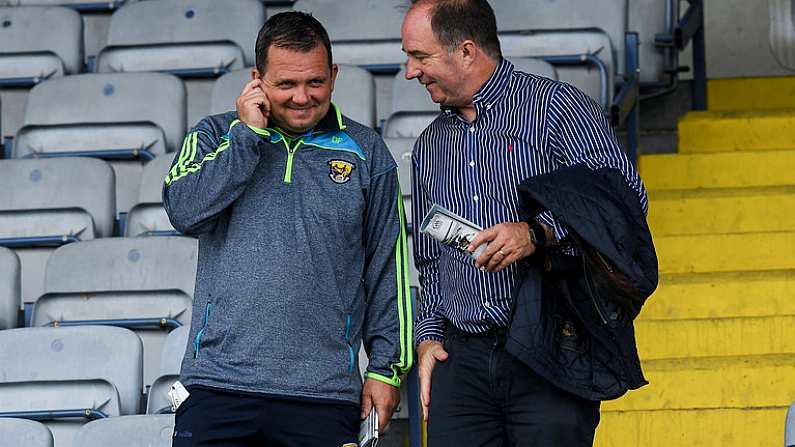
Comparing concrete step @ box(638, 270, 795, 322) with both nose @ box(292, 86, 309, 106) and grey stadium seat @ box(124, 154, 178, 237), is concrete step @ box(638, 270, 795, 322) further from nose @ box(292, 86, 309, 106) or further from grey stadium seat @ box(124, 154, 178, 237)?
nose @ box(292, 86, 309, 106)

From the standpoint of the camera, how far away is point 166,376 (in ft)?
10.9

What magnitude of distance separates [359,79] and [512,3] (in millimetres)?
897

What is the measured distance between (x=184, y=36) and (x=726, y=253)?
2.25 meters

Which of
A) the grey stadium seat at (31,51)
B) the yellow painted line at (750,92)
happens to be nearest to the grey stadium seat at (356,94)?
the grey stadium seat at (31,51)

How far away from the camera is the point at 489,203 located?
2436mm

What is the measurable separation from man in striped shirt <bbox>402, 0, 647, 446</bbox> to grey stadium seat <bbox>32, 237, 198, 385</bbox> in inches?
55.7

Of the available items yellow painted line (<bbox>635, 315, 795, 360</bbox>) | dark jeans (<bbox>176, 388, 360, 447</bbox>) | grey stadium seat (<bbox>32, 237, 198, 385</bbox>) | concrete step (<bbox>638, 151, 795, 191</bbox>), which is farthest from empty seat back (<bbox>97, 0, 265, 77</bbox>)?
dark jeans (<bbox>176, 388, 360, 447</bbox>)

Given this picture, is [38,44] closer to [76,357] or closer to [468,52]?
[76,357]

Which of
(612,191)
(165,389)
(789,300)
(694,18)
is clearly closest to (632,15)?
(694,18)

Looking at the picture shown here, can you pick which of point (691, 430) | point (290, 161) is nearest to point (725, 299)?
point (691, 430)

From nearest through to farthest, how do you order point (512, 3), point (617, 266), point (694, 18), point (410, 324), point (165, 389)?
point (617, 266), point (410, 324), point (165, 389), point (512, 3), point (694, 18)

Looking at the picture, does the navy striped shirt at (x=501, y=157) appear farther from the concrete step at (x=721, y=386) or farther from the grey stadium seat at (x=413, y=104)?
the grey stadium seat at (x=413, y=104)

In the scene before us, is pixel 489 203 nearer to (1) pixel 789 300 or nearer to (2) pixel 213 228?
(2) pixel 213 228

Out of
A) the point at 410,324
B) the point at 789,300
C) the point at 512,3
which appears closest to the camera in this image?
the point at 410,324
